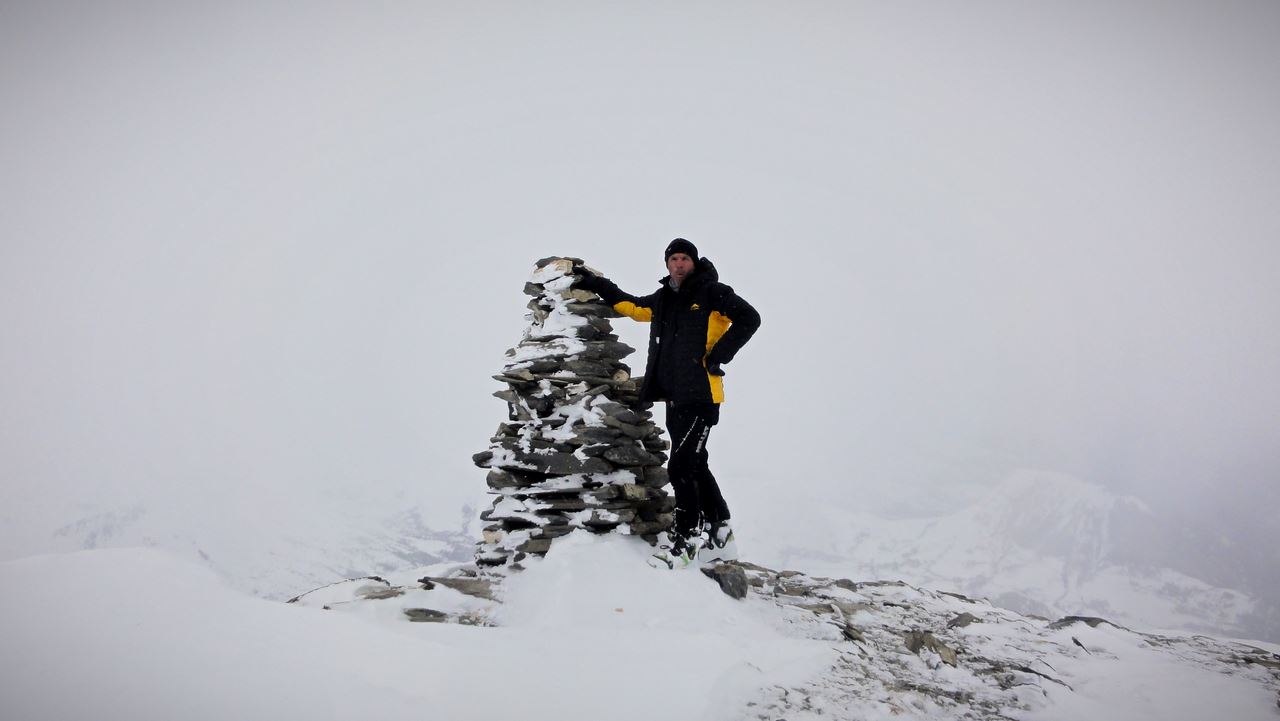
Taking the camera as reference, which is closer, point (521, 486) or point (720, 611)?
point (720, 611)

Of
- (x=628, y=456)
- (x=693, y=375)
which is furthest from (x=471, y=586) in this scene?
(x=693, y=375)

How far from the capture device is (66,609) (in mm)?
3188

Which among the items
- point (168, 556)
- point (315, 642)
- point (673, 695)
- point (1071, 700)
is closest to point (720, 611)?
point (673, 695)

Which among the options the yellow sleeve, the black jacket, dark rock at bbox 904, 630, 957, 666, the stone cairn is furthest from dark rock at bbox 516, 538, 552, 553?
dark rock at bbox 904, 630, 957, 666

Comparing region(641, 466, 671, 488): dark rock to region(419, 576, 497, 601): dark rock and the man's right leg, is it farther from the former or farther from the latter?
region(419, 576, 497, 601): dark rock

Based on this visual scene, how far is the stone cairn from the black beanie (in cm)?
179

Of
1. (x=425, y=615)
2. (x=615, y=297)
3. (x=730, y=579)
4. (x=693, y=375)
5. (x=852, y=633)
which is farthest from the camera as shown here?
(x=615, y=297)

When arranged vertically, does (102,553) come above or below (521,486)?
below

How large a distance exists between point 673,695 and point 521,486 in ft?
17.4

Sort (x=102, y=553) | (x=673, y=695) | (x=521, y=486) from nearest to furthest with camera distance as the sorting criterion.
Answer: (x=102, y=553)
(x=673, y=695)
(x=521, y=486)

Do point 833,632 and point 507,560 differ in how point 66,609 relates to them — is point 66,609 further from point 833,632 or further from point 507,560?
point 833,632

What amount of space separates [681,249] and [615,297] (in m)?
1.57

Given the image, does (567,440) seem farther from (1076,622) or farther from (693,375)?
(1076,622)

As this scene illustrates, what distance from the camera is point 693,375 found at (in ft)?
27.7
